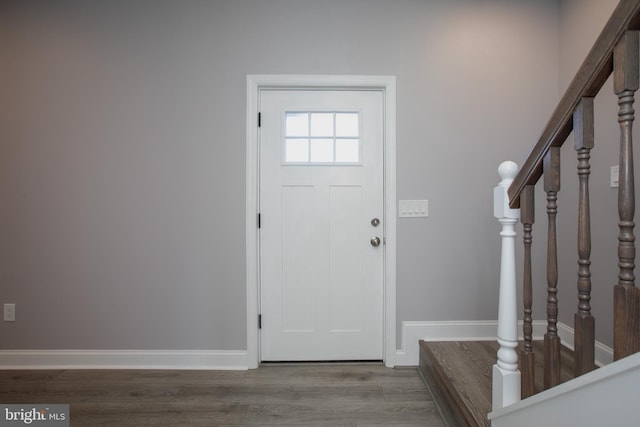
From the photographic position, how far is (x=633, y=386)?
0.67 metres

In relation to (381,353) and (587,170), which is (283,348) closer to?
(381,353)

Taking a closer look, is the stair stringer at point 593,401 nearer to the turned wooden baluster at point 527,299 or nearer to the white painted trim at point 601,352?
the turned wooden baluster at point 527,299

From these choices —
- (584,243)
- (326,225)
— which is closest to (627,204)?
(584,243)

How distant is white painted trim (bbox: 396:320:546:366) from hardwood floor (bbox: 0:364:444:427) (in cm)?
11

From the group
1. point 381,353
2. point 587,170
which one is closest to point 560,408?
point 587,170

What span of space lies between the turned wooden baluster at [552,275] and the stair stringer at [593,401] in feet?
0.31

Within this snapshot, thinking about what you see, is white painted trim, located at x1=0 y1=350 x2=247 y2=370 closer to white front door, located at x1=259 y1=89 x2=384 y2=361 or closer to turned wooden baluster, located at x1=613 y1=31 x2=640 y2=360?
white front door, located at x1=259 y1=89 x2=384 y2=361

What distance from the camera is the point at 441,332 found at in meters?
2.04

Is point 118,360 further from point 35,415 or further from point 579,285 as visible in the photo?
point 579,285

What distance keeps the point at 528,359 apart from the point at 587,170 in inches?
27.8

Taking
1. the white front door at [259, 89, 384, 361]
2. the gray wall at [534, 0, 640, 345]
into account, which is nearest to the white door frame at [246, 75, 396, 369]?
the white front door at [259, 89, 384, 361]

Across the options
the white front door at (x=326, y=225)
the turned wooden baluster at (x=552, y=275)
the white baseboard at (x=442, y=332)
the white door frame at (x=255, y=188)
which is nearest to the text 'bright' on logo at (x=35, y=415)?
the white door frame at (x=255, y=188)

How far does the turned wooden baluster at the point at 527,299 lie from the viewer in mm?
1045

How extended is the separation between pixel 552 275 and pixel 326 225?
1.34 m
